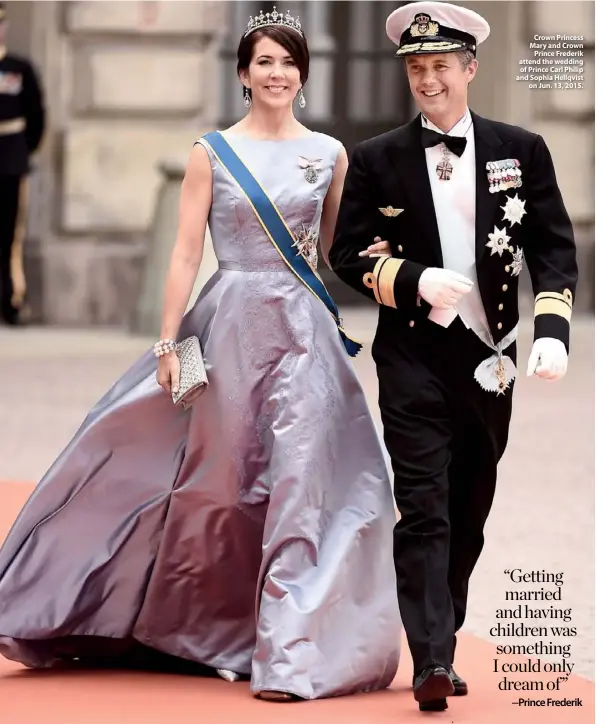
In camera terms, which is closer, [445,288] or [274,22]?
[445,288]

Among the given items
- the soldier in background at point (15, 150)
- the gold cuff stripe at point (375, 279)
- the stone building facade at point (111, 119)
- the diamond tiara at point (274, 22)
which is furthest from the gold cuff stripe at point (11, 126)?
the gold cuff stripe at point (375, 279)

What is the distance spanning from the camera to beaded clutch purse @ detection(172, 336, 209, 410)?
496cm

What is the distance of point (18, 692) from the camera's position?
4.90 m

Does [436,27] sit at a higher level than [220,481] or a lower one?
higher

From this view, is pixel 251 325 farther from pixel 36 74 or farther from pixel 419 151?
pixel 36 74

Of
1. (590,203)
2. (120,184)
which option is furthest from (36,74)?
(590,203)

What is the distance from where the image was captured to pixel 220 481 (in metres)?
5.04

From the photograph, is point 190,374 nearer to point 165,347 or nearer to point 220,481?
point 165,347

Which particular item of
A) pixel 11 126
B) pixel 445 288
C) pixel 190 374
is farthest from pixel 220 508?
pixel 11 126

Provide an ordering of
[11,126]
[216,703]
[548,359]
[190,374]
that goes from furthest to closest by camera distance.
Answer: [11,126] → [190,374] → [216,703] → [548,359]

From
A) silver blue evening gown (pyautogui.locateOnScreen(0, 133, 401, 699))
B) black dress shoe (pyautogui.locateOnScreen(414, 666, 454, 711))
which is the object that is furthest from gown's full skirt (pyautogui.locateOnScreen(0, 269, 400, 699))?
black dress shoe (pyautogui.locateOnScreen(414, 666, 454, 711))

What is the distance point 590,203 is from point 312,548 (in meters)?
11.1

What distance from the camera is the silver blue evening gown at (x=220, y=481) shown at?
4.98m

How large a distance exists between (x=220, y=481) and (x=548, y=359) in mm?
1007
